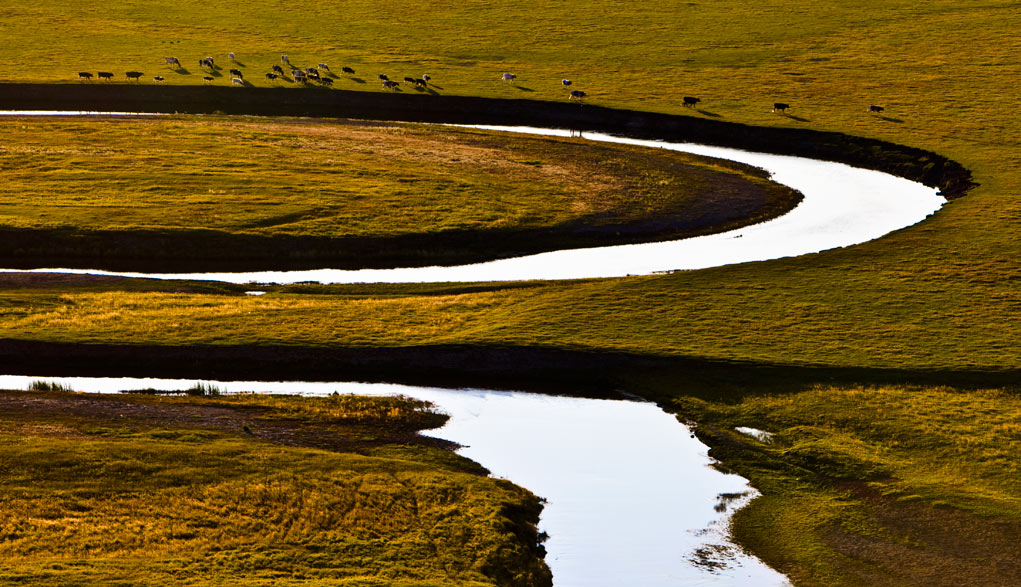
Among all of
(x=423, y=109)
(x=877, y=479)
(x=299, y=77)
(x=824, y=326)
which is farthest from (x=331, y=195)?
(x=877, y=479)

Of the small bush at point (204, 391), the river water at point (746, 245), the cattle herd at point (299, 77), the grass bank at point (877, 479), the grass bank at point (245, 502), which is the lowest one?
the grass bank at point (245, 502)

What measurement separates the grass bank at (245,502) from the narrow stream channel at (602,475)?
1.01m

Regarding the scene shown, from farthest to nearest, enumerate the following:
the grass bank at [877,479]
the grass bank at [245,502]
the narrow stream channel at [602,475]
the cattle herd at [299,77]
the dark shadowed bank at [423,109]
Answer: the cattle herd at [299,77] → the dark shadowed bank at [423,109] → the grass bank at [877,479] → the narrow stream channel at [602,475] → the grass bank at [245,502]

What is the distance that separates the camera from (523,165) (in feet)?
232

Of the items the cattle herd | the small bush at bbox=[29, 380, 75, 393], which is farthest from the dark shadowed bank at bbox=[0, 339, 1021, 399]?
the cattle herd

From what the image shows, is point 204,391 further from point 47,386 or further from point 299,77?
point 299,77

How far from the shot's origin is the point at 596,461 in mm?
30094

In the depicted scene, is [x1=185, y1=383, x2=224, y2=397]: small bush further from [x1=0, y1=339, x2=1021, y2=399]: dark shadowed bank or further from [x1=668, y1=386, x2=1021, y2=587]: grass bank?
[x1=668, y1=386, x2=1021, y2=587]: grass bank

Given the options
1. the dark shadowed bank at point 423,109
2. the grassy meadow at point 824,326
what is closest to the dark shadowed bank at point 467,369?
the grassy meadow at point 824,326

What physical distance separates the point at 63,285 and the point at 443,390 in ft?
60.1

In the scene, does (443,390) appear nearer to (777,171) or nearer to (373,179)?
(373,179)

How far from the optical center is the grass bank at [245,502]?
2351cm

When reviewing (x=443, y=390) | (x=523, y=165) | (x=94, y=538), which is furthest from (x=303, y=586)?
(x=523, y=165)

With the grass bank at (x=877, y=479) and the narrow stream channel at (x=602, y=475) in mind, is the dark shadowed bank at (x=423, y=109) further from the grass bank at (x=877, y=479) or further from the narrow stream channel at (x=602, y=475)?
the narrow stream channel at (x=602, y=475)
